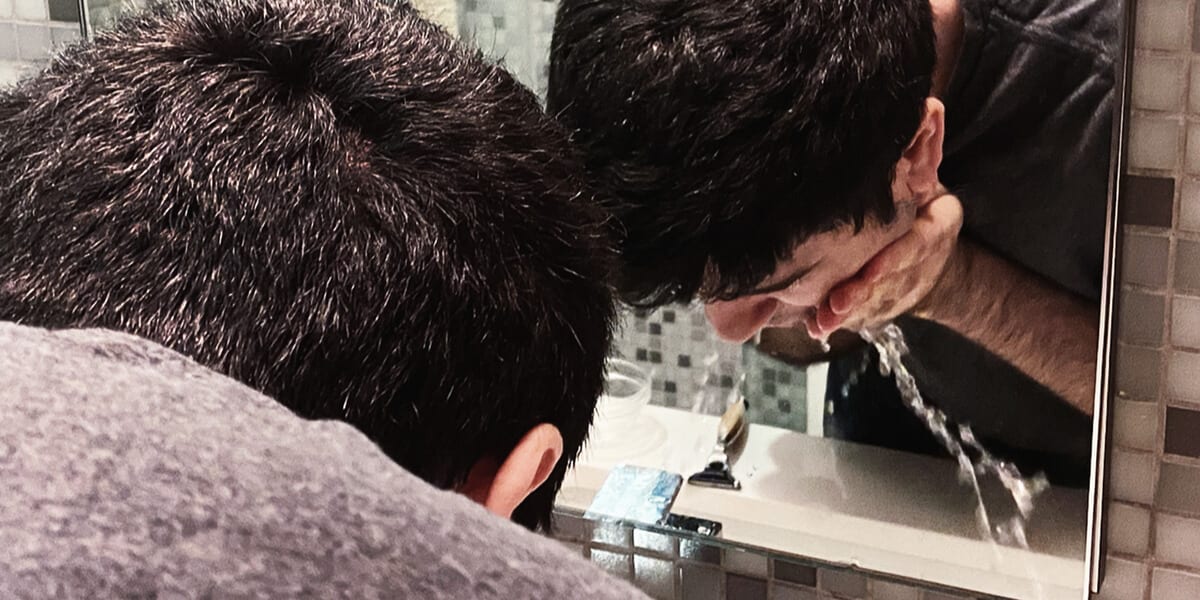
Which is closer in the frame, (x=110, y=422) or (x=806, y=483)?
(x=110, y=422)

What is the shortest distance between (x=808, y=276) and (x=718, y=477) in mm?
189

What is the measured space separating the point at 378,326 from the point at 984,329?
0.51 m

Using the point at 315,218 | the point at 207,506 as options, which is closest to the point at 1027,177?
the point at 315,218

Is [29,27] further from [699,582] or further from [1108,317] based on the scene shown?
[1108,317]

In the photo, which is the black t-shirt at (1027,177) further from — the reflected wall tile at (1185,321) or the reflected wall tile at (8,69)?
the reflected wall tile at (8,69)

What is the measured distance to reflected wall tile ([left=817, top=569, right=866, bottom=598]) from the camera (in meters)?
0.85

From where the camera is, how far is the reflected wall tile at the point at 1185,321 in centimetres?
73

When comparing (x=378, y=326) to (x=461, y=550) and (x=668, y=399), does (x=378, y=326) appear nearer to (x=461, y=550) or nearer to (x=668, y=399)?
(x=461, y=550)

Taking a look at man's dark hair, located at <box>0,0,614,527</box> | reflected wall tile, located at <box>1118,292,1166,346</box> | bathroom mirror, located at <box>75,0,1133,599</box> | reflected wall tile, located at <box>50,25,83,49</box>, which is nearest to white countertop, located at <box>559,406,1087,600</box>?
bathroom mirror, located at <box>75,0,1133,599</box>

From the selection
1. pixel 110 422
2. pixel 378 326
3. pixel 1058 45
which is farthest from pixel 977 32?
pixel 110 422

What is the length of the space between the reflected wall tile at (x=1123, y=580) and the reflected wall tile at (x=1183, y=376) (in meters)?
0.12

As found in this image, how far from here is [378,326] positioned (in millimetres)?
384

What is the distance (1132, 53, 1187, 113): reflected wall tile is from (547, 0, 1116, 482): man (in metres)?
0.02

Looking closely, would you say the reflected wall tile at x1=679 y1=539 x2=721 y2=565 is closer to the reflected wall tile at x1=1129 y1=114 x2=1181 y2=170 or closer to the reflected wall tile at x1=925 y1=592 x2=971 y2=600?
the reflected wall tile at x1=925 y1=592 x2=971 y2=600
